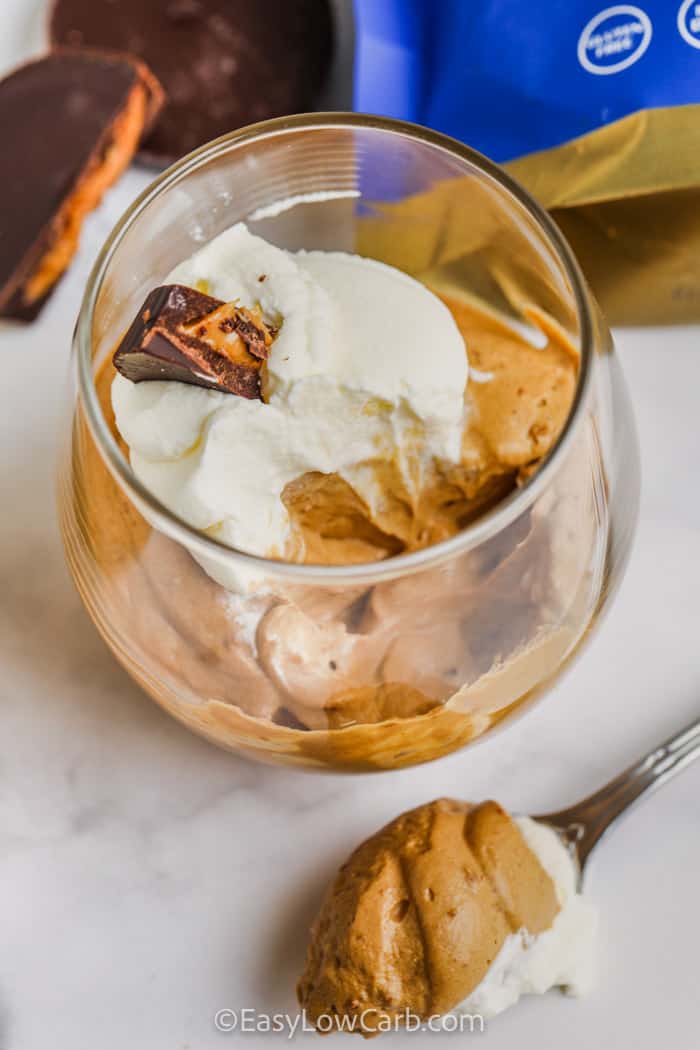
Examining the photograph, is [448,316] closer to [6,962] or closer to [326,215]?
[326,215]

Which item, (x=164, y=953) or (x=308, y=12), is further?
(x=308, y=12)

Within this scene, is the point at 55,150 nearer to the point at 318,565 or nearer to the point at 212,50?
the point at 212,50

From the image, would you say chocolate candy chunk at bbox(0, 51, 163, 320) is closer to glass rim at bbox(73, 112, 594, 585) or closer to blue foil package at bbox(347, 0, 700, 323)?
blue foil package at bbox(347, 0, 700, 323)

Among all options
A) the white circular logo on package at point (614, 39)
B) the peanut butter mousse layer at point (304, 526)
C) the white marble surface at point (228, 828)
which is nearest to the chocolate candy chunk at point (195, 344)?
the peanut butter mousse layer at point (304, 526)

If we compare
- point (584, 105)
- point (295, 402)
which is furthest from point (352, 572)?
point (584, 105)

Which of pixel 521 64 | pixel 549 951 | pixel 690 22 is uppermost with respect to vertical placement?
pixel 690 22

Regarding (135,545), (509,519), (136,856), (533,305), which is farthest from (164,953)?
(533,305)
